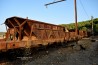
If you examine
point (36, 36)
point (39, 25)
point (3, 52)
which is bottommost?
point (3, 52)

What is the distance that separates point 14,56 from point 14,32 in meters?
3.39

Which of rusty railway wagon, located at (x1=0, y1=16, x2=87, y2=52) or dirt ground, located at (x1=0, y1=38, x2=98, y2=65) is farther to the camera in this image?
rusty railway wagon, located at (x1=0, y1=16, x2=87, y2=52)

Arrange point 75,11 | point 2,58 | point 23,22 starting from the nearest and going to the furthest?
point 2,58 → point 23,22 → point 75,11

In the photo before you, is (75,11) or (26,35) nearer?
(26,35)

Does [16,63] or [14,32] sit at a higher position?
[14,32]

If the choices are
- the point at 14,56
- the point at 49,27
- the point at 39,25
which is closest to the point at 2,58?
the point at 14,56

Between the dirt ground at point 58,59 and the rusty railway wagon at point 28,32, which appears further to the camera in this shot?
the rusty railway wagon at point 28,32

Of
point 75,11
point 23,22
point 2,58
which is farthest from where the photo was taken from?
point 75,11

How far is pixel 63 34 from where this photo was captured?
1736cm

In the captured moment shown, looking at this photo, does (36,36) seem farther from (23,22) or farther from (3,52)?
(3,52)

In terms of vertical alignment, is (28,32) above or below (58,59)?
above

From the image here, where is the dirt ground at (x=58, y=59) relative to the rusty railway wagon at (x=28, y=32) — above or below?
below

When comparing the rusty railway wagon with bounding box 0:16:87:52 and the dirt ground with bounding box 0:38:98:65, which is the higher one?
the rusty railway wagon with bounding box 0:16:87:52

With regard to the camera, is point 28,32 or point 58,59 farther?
point 28,32
